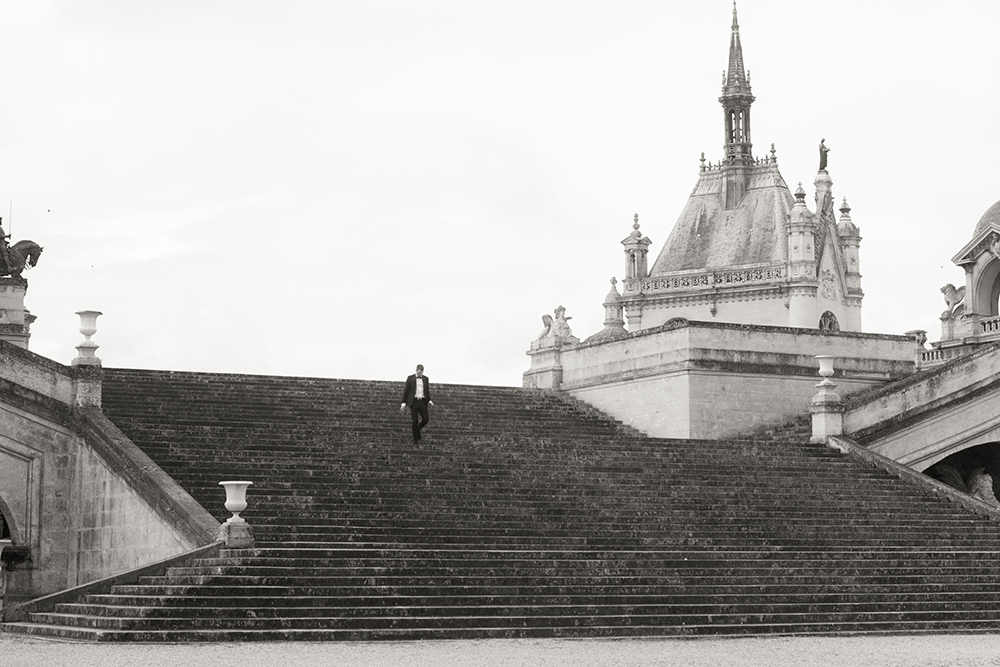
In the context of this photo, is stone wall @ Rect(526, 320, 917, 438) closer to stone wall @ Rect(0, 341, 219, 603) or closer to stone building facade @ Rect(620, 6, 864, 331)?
stone wall @ Rect(0, 341, 219, 603)

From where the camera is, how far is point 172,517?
23500 millimetres

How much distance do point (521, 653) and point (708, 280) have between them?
84.2m

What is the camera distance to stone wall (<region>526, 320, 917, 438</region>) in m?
34.5

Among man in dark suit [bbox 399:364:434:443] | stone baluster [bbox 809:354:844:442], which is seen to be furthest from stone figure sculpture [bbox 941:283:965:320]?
man in dark suit [bbox 399:364:434:443]

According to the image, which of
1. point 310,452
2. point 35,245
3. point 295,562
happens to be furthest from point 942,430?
point 35,245

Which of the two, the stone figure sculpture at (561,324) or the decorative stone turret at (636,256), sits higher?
the decorative stone turret at (636,256)

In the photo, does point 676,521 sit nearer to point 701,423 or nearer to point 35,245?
point 701,423

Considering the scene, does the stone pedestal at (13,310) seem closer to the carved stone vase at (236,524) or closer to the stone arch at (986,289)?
the carved stone vase at (236,524)

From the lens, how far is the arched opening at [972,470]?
34156 mm

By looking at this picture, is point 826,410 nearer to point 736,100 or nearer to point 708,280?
point 708,280

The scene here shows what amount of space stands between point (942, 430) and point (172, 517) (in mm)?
16416

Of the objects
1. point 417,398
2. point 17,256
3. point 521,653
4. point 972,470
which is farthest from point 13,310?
point 521,653

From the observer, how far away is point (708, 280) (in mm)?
101875

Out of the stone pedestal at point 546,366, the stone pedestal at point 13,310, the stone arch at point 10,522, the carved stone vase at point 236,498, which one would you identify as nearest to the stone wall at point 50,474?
the stone arch at point 10,522
